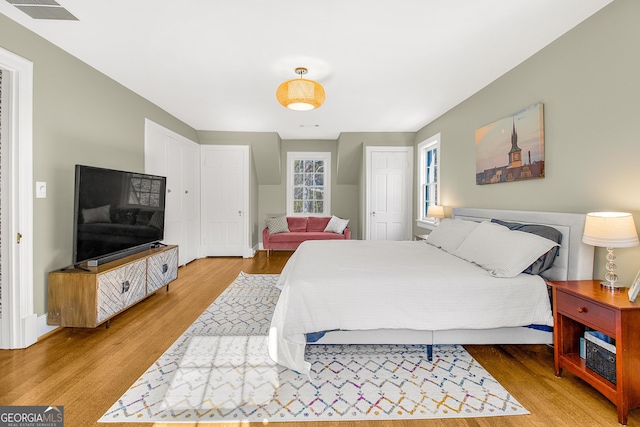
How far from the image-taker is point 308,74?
9.98 feet

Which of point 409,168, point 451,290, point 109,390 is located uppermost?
point 409,168

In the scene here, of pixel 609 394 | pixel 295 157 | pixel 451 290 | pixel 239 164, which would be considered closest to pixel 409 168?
pixel 295 157

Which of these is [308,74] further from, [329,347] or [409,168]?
[409,168]

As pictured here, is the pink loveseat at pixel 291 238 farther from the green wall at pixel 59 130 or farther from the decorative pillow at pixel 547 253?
the decorative pillow at pixel 547 253

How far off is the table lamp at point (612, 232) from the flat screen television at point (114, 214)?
12.2 ft

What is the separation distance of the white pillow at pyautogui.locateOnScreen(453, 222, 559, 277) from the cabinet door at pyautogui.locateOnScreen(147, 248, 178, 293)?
126 inches

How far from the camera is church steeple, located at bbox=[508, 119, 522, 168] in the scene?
111 inches

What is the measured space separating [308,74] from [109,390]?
3.03 m

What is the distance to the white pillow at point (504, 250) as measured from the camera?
6.85ft

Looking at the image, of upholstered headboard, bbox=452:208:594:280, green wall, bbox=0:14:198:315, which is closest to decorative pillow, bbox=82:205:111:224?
green wall, bbox=0:14:198:315

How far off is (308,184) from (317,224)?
1.00 meters

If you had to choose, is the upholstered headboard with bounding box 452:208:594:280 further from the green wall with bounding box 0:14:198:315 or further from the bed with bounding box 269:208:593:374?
the green wall with bounding box 0:14:198:315

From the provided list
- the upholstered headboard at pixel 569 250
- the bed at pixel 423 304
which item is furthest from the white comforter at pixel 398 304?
the upholstered headboard at pixel 569 250

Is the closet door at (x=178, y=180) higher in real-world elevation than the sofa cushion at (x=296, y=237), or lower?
higher
